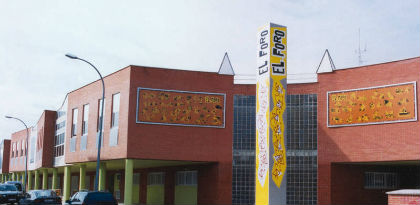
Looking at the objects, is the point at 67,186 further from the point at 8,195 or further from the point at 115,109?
the point at 115,109

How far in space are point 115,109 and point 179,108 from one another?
4.79 meters

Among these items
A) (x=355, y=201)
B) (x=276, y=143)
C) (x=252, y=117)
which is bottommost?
(x=355, y=201)

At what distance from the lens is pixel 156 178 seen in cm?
4150

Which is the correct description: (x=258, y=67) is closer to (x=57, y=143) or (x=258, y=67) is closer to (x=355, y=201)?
(x=355, y=201)

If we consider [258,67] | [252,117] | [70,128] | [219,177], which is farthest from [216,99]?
[70,128]

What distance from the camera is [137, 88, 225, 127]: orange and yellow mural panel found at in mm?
32094

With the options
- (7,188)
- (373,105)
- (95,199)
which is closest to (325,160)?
(373,105)

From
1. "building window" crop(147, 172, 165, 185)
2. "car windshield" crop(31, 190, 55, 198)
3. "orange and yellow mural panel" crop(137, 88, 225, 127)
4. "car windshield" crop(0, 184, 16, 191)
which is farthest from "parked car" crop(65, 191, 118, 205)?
"building window" crop(147, 172, 165, 185)

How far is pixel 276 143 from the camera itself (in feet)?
79.1

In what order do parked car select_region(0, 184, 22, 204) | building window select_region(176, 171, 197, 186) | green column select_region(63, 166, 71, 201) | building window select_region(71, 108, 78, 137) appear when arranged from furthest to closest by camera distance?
green column select_region(63, 166, 71, 201)
building window select_region(71, 108, 78, 137)
building window select_region(176, 171, 197, 186)
parked car select_region(0, 184, 22, 204)

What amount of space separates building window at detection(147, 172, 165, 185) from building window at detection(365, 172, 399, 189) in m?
16.0

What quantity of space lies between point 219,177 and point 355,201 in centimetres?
846

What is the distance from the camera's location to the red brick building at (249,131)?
2908 cm

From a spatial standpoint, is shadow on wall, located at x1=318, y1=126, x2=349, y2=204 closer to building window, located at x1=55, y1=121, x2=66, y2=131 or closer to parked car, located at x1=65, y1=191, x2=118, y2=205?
parked car, located at x1=65, y1=191, x2=118, y2=205
